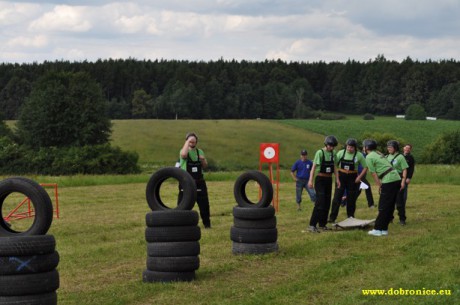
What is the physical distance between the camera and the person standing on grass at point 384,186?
1455 centimetres

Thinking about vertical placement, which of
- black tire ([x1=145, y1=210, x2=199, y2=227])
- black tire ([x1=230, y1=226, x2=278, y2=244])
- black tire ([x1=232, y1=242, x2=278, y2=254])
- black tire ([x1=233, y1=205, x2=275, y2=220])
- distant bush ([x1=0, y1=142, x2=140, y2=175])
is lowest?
distant bush ([x1=0, y1=142, x2=140, y2=175])

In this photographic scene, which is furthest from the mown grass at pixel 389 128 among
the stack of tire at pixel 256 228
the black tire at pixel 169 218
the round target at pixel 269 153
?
the black tire at pixel 169 218

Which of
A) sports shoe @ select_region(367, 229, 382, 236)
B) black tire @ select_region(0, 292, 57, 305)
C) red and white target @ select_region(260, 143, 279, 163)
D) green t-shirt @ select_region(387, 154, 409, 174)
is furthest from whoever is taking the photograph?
red and white target @ select_region(260, 143, 279, 163)

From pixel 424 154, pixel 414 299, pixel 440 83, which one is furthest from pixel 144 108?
pixel 414 299

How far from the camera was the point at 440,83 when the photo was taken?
130875 millimetres

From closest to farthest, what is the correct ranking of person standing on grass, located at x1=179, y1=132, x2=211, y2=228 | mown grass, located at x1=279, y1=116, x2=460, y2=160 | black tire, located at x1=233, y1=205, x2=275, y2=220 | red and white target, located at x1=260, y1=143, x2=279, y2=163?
black tire, located at x1=233, y1=205, x2=275, y2=220, person standing on grass, located at x1=179, y1=132, x2=211, y2=228, red and white target, located at x1=260, y1=143, x2=279, y2=163, mown grass, located at x1=279, y1=116, x2=460, y2=160

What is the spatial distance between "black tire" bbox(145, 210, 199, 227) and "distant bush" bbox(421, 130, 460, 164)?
61.9 m

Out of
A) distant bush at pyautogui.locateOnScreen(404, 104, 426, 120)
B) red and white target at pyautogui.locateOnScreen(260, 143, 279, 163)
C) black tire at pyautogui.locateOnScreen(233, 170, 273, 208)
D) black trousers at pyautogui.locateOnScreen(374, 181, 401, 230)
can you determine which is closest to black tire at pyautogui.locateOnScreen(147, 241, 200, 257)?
black tire at pyautogui.locateOnScreen(233, 170, 273, 208)

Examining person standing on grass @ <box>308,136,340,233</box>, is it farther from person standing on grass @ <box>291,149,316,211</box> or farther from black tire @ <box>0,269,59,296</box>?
black tire @ <box>0,269,59,296</box>

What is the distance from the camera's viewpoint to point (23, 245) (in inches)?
312

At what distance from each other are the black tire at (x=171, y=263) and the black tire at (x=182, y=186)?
29.6 inches

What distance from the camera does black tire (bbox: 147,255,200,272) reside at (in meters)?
9.94

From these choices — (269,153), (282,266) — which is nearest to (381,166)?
(282,266)

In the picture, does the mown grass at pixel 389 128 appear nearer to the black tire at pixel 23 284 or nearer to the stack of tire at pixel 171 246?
the stack of tire at pixel 171 246
